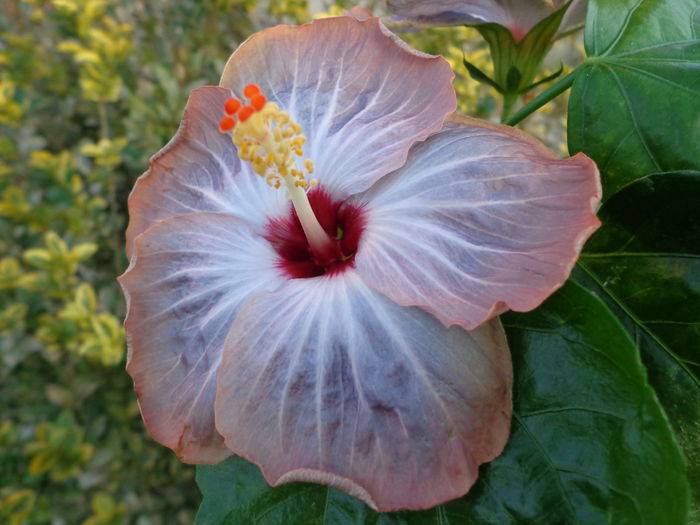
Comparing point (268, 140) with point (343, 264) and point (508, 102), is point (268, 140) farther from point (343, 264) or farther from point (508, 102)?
point (508, 102)

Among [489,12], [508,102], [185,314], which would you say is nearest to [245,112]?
[185,314]

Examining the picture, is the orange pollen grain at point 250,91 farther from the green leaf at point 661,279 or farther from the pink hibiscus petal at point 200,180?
the green leaf at point 661,279

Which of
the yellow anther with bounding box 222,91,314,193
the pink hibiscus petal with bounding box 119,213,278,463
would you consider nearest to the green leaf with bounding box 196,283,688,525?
the pink hibiscus petal with bounding box 119,213,278,463

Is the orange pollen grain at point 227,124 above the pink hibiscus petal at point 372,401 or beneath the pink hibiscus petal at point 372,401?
above

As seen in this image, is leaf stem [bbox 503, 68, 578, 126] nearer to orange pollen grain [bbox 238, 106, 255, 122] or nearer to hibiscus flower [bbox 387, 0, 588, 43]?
hibiscus flower [bbox 387, 0, 588, 43]

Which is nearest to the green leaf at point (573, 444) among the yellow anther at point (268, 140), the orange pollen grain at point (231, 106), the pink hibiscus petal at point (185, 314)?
the pink hibiscus petal at point (185, 314)
